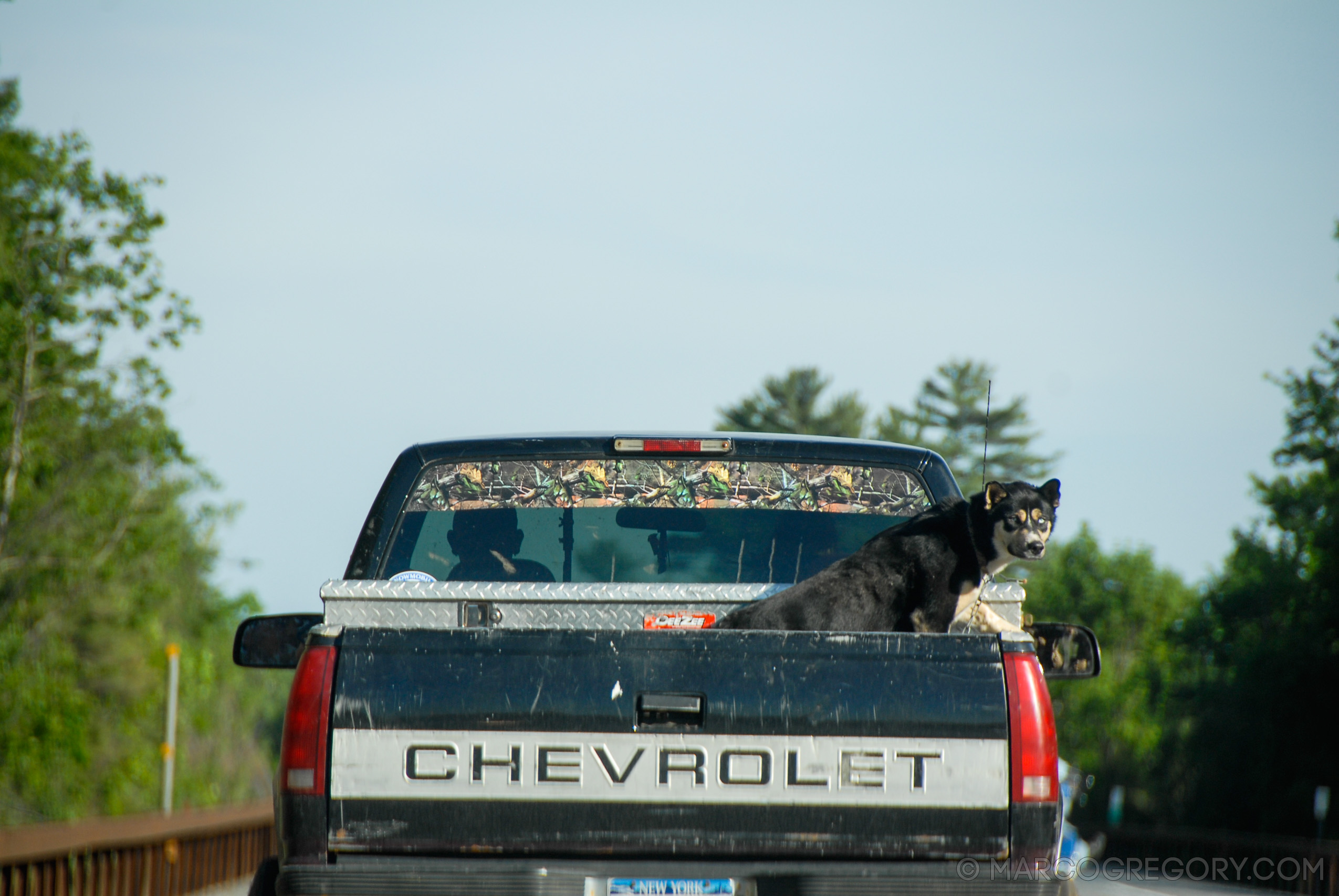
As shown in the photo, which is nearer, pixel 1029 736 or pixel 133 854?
pixel 1029 736

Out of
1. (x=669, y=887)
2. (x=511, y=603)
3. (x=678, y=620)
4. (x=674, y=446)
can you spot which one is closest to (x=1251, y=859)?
(x=674, y=446)

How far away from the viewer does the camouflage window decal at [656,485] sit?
590 centimetres

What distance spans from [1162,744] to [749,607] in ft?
275

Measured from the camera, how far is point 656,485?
609 cm

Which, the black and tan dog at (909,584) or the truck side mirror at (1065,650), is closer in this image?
the black and tan dog at (909,584)

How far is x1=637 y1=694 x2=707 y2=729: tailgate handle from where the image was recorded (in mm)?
4090

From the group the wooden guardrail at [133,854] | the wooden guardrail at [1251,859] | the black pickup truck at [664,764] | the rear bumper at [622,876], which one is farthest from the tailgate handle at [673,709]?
the wooden guardrail at [1251,859]

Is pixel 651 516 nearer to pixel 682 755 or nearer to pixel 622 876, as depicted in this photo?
pixel 682 755

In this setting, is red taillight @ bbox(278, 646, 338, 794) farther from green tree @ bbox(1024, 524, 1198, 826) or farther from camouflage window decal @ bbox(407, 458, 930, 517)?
green tree @ bbox(1024, 524, 1198, 826)

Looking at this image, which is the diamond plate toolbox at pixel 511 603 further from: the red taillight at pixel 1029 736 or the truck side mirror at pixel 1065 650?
the truck side mirror at pixel 1065 650

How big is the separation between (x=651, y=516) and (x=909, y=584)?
3.37 ft

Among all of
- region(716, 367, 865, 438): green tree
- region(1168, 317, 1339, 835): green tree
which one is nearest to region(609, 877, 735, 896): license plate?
region(1168, 317, 1339, 835): green tree

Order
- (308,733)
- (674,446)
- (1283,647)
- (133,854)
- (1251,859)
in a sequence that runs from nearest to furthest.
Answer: (308,733) < (674,446) < (133,854) < (1251,859) < (1283,647)

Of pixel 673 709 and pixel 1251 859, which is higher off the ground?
pixel 673 709
